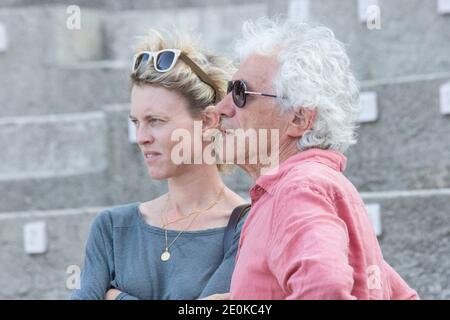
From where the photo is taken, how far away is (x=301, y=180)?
96.6 inches

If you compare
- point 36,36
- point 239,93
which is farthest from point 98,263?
point 36,36

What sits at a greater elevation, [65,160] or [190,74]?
[190,74]

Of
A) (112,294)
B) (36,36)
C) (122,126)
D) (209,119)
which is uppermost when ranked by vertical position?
(36,36)

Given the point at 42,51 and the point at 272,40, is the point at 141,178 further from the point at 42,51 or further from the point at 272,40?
the point at 272,40

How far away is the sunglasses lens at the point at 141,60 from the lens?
3383mm

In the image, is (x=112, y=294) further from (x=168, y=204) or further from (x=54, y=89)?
(x=54, y=89)

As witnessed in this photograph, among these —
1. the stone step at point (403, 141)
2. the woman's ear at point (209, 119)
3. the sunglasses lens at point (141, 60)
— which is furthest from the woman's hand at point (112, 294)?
the stone step at point (403, 141)

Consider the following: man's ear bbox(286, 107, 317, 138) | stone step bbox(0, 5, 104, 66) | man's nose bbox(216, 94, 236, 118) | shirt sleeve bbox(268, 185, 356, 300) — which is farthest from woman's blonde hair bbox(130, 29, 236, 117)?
stone step bbox(0, 5, 104, 66)

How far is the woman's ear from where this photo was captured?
3406mm

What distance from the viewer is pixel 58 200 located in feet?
20.1

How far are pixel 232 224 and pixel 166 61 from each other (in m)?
0.58

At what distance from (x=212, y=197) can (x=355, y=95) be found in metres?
0.79
